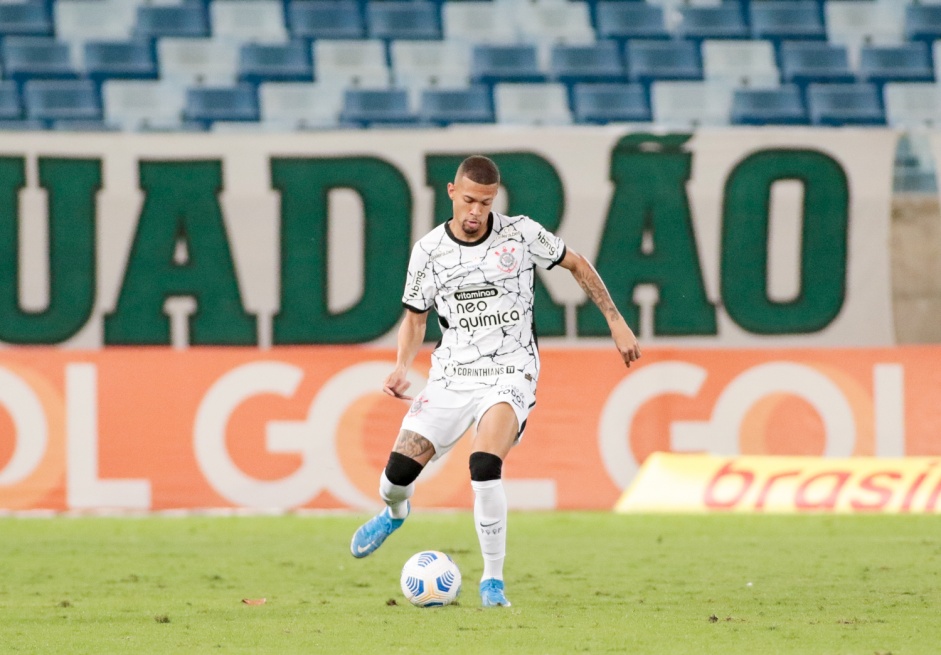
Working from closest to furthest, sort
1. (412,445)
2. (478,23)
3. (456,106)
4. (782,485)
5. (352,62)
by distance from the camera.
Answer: (412,445) < (782,485) < (456,106) < (352,62) < (478,23)

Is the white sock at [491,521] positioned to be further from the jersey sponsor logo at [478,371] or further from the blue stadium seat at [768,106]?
the blue stadium seat at [768,106]

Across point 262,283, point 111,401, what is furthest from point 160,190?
point 111,401

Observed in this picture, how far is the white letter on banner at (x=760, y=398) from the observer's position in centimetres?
1308

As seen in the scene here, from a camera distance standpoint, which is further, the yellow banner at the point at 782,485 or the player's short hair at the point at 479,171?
the yellow banner at the point at 782,485

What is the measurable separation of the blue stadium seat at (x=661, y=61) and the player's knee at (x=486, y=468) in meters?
11.5

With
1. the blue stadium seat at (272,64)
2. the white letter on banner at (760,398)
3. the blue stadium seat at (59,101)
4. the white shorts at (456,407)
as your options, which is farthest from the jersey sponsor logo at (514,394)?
the blue stadium seat at (272,64)

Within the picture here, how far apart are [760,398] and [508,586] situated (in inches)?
221

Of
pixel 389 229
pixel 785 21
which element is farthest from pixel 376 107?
pixel 785 21

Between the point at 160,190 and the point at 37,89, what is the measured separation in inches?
143

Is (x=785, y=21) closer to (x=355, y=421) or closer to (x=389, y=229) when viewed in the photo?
(x=389, y=229)

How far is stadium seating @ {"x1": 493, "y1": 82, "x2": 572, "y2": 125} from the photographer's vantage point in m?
17.2

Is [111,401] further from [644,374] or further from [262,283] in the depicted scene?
[644,374]

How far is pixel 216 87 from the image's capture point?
1703cm

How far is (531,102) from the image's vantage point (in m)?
17.3
